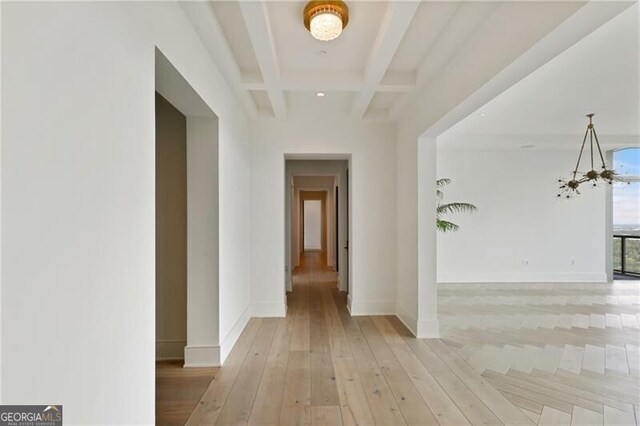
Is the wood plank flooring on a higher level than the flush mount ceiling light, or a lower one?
lower

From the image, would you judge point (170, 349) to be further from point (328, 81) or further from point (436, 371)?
point (328, 81)

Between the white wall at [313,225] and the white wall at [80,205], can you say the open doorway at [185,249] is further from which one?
the white wall at [313,225]

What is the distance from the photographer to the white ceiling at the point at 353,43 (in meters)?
1.97

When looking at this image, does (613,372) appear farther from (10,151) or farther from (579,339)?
(10,151)

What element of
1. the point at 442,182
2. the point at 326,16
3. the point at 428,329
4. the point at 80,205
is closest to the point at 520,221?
the point at 442,182

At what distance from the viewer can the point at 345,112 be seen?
4.13 m

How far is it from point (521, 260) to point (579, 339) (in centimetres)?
352

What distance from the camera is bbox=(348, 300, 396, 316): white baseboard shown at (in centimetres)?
422

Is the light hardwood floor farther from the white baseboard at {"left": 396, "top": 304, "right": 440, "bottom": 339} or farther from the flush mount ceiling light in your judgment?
the flush mount ceiling light

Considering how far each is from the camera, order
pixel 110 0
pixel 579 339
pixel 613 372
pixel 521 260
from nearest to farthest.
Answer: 1. pixel 110 0
2. pixel 613 372
3. pixel 579 339
4. pixel 521 260

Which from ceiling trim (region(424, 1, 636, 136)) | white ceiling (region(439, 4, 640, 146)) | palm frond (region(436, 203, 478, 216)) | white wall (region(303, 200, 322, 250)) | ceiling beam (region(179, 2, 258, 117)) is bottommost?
white wall (region(303, 200, 322, 250))

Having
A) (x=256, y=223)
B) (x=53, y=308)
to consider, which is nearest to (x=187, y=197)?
(x=256, y=223)

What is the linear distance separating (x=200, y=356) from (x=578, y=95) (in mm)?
5157

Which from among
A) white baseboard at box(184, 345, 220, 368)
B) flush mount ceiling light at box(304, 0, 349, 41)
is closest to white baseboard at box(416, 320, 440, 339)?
white baseboard at box(184, 345, 220, 368)
